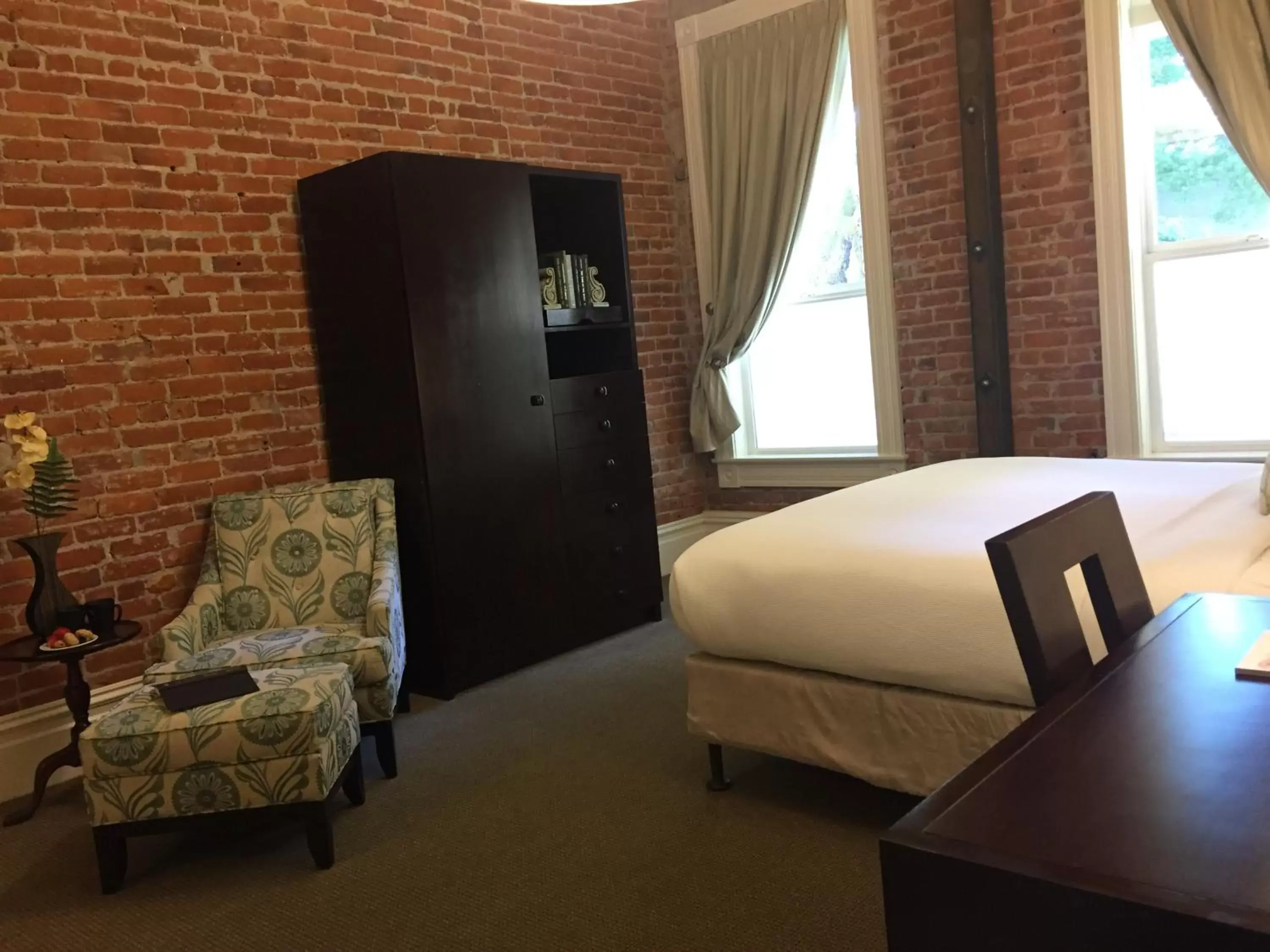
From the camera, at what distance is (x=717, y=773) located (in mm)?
2904

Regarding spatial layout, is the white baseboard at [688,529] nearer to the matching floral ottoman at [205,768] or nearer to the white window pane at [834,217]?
the white window pane at [834,217]

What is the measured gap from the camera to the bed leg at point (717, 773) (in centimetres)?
289

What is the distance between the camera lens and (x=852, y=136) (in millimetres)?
4895

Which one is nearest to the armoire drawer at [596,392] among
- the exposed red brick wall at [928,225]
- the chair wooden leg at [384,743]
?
the exposed red brick wall at [928,225]

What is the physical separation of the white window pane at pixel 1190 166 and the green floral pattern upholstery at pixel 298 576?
3.27 meters

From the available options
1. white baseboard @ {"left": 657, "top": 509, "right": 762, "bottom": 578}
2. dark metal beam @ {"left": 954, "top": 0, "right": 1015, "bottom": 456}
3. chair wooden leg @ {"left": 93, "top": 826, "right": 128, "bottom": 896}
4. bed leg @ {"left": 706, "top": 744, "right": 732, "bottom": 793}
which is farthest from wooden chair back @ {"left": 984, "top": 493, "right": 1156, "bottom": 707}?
white baseboard @ {"left": 657, "top": 509, "right": 762, "bottom": 578}

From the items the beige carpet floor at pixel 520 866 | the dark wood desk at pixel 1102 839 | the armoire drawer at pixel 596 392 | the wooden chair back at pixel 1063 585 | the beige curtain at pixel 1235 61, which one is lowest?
the beige carpet floor at pixel 520 866

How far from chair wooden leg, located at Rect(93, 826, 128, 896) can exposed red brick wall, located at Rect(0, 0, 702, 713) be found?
1.01 m

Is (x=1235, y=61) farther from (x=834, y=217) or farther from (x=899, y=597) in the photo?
(x=899, y=597)

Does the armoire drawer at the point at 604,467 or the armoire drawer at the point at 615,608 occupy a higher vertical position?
the armoire drawer at the point at 604,467

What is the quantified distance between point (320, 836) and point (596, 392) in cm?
229

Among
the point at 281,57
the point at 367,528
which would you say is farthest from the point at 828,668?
the point at 281,57

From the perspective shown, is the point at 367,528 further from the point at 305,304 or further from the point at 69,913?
the point at 69,913

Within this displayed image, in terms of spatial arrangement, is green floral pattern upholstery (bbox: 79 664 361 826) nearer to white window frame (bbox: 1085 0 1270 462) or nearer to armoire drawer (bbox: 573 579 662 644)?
armoire drawer (bbox: 573 579 662 644)
